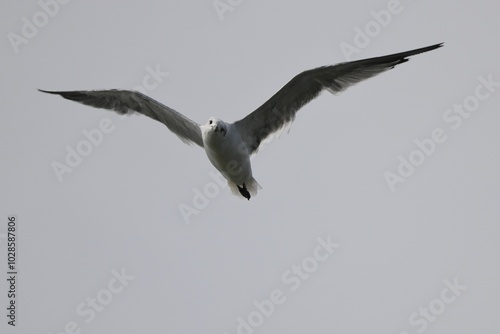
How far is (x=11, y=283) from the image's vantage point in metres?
13.4

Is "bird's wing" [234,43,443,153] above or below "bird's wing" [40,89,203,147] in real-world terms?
below

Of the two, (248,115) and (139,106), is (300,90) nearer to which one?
(248,115)

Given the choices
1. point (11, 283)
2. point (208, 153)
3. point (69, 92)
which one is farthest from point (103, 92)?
point (11, 283)

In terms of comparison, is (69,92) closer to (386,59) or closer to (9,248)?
(9,248)

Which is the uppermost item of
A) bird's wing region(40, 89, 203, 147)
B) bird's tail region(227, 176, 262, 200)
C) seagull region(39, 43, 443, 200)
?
bird's wing region(40, 89, 203, 147)

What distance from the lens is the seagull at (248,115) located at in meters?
12.0

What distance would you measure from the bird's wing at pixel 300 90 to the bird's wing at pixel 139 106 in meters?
0.65

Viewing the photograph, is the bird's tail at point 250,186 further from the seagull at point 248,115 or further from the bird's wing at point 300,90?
the bird's wing at point 300,90

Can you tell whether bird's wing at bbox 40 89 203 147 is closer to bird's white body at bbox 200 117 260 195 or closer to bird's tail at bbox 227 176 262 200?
bird's white body at bbox 200 117 260 195

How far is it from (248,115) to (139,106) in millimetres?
1452

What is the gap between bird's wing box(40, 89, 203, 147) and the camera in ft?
41.4

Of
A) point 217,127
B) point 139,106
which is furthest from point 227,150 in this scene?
point 139,106

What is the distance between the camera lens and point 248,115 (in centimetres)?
1238

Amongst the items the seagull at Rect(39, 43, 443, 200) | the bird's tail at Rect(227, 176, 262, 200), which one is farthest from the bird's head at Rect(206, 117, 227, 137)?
the bird's tail at Rect(227, 176, 262, 200)
